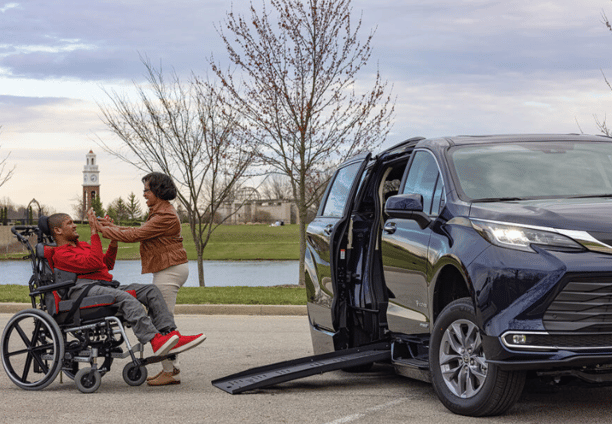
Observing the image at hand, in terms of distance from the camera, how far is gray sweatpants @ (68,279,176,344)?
6.62m

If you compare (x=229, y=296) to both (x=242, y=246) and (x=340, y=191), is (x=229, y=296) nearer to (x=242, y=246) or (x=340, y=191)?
(x=340, y=191)

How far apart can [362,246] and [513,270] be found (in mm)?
2470

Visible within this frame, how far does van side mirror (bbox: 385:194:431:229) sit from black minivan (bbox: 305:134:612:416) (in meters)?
0.01

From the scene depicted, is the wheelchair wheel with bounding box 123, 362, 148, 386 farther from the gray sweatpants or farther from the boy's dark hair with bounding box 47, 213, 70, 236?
the boy's dark hair with bounding box 47, 213, 70, 236

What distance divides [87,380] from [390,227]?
9.04 ft

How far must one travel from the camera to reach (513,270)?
4754 mm

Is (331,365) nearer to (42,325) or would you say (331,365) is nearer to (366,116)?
(42,325)

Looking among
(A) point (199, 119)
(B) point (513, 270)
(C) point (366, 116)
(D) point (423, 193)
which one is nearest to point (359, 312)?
(D) point (423, 193)

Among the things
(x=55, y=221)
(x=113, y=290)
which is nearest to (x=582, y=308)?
(x=113, y=290)

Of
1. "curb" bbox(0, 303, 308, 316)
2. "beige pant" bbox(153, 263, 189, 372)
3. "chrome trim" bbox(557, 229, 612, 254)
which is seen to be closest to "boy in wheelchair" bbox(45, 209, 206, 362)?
Answer: "beige pant" bbox(153, 263, 189, 372)

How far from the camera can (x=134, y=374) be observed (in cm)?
700

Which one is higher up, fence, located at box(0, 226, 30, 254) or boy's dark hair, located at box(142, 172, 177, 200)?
boy's dark hair, located at box(142, 172, 177, 200)

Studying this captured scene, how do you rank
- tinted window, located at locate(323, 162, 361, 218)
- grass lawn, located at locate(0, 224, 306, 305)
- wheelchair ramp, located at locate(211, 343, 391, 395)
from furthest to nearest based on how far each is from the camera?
grass lawn, located at locate(0, 224, 306, 305) → tinted window, located at locate(323, 162, 361, 218) → wheelchair ramp, located at locate(211, 343, 391, 395)

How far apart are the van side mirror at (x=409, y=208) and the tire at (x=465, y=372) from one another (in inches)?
29.8
